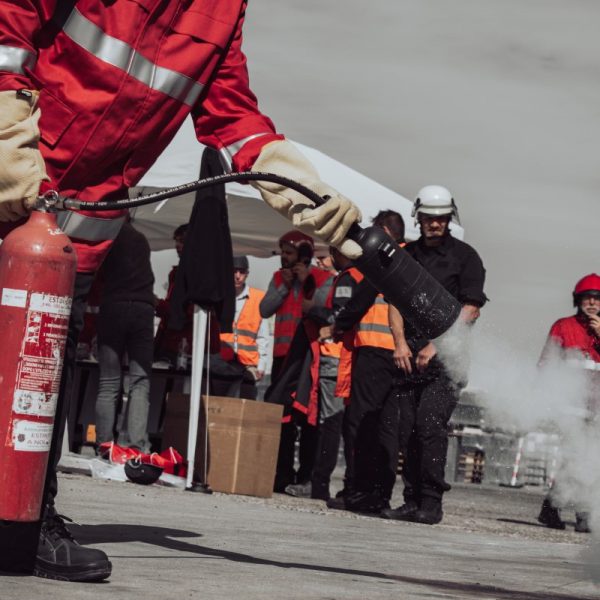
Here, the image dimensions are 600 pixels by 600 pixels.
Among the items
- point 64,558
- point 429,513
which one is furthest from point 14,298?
point 429,513

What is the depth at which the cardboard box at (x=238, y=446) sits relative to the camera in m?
9.84

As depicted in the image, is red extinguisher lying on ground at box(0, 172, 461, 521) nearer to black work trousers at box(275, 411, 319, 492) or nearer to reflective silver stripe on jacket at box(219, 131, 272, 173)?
reflective silver stripe on jacket at box(219, 131, 272, 173)

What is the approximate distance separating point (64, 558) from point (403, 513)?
16.0 ft

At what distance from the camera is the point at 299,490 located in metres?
10.7

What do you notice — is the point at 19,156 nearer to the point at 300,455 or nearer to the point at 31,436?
the point at 31,436

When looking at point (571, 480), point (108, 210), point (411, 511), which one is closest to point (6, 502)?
point (108, 210)

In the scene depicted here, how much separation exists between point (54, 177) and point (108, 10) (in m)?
0.53

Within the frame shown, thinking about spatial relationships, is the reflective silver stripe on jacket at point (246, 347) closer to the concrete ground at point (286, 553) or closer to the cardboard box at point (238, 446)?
the cardboard box at point (238, 446)

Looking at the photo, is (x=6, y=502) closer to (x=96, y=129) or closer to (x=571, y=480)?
(x=96, y=129)

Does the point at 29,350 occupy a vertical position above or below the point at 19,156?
below

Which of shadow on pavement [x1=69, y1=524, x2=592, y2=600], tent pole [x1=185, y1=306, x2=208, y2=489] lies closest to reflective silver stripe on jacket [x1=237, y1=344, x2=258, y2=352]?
tent pole [x1=185, y1=306, x2=208, y2=489]

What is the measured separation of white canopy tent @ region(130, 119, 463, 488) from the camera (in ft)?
36.4

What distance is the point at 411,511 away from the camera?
870cm

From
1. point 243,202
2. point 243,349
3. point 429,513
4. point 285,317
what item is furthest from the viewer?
point 243,349
